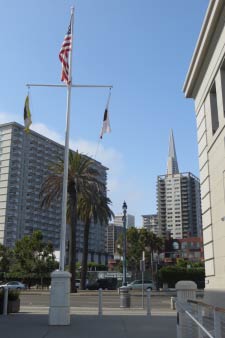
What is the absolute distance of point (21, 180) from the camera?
518 ft

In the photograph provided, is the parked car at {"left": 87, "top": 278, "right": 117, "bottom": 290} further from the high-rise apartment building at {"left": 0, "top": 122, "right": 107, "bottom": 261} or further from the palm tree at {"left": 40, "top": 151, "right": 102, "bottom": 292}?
the high-rise apartment building at {"left": 0, "top": 122, "right": 107, "bottom": 261}

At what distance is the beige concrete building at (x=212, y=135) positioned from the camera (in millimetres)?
14688

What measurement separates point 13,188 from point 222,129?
479 ft

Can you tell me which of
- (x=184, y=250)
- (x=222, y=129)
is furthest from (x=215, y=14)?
(x=184, y=250)

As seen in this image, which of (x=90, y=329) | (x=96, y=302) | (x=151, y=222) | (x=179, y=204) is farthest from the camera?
(x=151, y=222)

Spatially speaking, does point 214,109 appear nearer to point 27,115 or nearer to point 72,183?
point 27,115

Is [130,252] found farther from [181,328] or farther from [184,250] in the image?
[181,328]

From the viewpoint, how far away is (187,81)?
63.2ft

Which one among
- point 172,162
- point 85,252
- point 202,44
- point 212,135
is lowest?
point 85,252

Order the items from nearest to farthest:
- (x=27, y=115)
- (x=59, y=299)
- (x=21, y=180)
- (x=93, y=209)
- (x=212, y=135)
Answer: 1. (x=59, y=299)
2. (x=212, y=135)
3. (x=27, y=115)
4. (x=93, y=209)
5. (x=21, y=180)

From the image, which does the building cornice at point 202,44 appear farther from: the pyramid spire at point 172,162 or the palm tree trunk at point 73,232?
the pyramid spire at point 172,162

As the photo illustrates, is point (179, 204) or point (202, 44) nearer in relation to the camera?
point (202, 44)

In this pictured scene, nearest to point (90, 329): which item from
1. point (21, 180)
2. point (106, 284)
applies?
point (106, 284)

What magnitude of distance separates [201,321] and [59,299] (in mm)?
7741
